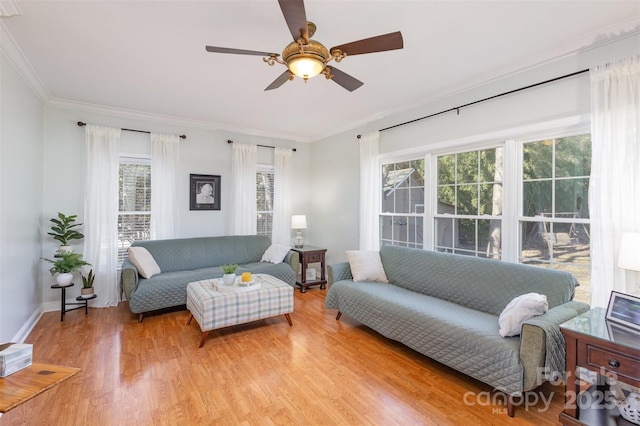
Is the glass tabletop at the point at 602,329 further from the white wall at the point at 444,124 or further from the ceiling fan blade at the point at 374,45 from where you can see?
the ceiling fan blade at the point at 374,45

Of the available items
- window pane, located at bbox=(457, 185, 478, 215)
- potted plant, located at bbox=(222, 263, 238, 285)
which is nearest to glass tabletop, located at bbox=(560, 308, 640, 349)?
window pane, located at bbox=(457, 185, 478, 215)

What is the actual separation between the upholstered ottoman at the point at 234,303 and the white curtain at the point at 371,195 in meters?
1.54

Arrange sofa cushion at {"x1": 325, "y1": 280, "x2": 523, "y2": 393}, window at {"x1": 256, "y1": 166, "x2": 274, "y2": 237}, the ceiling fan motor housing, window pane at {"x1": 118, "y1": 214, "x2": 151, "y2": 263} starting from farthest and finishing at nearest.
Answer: window at {"x1": 256, "y1": 166, "x2": 274, "y2": 237} → window pane at {"x1": 118, "y1": 214, "x2": 151, "y2": 263} → sofa cushion at {"x1": 325, "y1": 280, "x2": 523, "y2": 393} → the ceiling fan motor housing

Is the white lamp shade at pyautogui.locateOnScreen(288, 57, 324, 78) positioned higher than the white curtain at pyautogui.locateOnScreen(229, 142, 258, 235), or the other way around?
the white lamp shade at pyautogui.locateOnScreen(288, 57, 324, 78)

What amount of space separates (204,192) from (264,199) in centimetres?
103

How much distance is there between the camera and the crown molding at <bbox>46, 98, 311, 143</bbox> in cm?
392

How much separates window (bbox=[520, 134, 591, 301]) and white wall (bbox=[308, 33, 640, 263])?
298 millimetres

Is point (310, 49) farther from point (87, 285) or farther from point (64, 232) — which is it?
point (87, 285)

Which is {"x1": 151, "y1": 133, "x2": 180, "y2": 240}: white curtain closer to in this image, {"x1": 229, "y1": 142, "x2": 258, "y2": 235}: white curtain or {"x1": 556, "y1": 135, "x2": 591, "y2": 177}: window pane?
{"x1": 229, "y1": 142, "x2": 258, "y2": 235}: white curtain

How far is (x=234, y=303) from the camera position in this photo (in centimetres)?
307

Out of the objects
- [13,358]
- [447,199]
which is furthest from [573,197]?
[13,358]

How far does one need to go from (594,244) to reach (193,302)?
12.0 feet

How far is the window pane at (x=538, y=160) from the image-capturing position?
279 cm

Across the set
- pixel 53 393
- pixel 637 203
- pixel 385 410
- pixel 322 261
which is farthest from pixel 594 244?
Result: pixel 53 393
